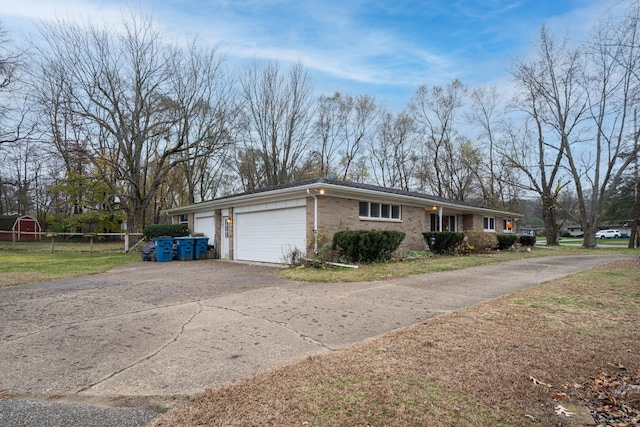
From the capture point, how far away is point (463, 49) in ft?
40.2

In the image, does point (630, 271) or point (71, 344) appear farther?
→ point (630, 271)

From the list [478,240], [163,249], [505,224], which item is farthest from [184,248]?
Result: [505,224]

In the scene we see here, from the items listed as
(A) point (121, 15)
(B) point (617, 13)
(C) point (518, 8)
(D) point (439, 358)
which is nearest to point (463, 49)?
(C) point (518, 8)

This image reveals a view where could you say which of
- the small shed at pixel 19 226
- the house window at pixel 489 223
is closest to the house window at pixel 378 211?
the house window at pixel 489 223

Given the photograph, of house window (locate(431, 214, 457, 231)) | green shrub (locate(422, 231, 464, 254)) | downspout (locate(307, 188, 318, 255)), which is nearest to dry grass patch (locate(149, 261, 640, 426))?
downspout (locate(307, 188, 318, 255))

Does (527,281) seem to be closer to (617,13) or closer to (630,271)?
(630,271)

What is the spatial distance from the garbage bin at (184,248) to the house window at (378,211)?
26.1 ft

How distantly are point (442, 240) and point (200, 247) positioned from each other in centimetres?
1098

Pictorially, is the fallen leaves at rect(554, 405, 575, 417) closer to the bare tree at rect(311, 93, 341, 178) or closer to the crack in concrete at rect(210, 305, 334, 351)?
the crack in concrete at rect(210, 305, 334, 351)

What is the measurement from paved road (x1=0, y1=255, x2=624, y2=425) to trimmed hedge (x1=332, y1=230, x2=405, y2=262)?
2.84 meters

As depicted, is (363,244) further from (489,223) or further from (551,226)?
(551,226)

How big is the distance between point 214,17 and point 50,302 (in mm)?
9799

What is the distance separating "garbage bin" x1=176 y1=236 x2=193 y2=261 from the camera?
1530 cm

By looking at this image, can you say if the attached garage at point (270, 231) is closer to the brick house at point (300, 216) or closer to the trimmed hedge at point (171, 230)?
the brick house at point (300, 216)
